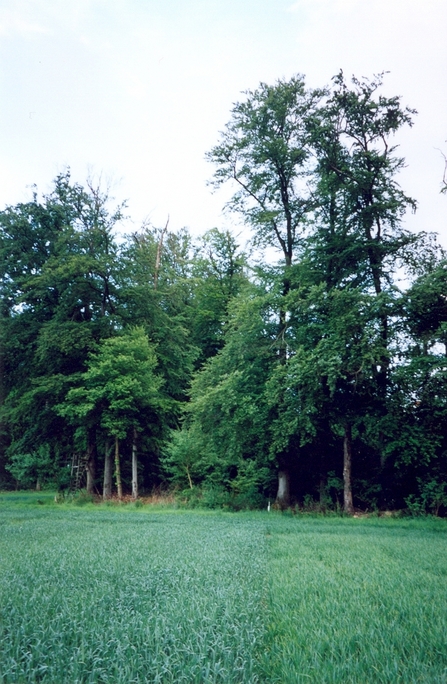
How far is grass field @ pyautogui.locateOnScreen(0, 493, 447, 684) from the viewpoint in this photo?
3.46 metres

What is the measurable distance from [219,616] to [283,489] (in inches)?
748

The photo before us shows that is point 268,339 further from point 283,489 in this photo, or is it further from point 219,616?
point 219,616

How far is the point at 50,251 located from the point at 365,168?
19.0 metres

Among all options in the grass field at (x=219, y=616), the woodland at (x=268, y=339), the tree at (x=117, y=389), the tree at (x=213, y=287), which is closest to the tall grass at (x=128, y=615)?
the grass field at (x=219, y=616)

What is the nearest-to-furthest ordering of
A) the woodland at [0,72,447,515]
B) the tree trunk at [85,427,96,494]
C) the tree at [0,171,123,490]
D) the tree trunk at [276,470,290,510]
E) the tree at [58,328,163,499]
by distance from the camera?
the woodland at [0,72,447,515] → the tree trunk at [276,470,290,510] → the tree at [58,328,163,499] → the tree at [0,171,123,490] → the tree trunk at [85,427,96,494]

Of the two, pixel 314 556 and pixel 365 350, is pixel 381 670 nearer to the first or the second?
pixel 314 556

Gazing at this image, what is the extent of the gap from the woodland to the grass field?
1078cm

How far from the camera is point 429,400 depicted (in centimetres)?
1769

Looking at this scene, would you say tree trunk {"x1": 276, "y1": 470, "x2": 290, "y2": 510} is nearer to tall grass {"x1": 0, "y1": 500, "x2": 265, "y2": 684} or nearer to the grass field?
the grass field

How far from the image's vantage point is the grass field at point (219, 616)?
3.46m

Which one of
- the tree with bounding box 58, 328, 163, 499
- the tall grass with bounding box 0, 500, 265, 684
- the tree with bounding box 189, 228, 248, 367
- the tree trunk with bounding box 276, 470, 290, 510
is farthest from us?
the tree with bounding box 189, 228, 248, 367

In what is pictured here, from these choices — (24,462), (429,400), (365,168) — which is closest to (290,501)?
(429,400)

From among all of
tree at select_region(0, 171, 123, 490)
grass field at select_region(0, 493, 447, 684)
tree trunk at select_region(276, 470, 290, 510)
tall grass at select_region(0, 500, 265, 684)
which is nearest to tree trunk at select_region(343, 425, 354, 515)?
tree trunk at select_region(276, 470, 290, 510)

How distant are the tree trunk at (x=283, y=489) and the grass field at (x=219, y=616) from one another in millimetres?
13608
